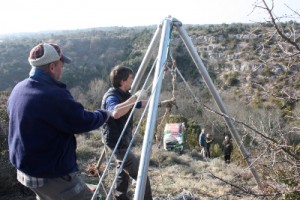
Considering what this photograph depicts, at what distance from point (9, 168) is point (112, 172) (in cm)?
152

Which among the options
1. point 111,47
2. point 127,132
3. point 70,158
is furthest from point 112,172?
point 111,47

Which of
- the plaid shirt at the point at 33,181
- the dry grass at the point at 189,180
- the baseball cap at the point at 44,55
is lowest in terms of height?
the dry grass at the point at 189,180

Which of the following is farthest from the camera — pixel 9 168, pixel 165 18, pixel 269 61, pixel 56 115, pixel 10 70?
pixel 10 70

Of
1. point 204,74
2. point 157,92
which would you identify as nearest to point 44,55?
point 157,92

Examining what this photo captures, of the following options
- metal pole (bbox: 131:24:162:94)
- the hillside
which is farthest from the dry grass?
metal pole (bbox: 131:24:162:94)

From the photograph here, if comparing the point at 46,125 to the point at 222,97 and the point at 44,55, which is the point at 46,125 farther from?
the point at 222,97

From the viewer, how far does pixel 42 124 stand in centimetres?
241

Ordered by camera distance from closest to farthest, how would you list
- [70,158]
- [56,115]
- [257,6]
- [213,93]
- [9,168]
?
[56,115]
[70,158]
[257,6]
[213,93]
[9,168]

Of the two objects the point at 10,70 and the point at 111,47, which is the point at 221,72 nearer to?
the point at 10,70

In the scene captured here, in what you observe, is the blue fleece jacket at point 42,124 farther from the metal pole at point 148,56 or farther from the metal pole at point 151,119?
the metal pole at point 148,56

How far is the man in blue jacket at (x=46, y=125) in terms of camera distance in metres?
2.40

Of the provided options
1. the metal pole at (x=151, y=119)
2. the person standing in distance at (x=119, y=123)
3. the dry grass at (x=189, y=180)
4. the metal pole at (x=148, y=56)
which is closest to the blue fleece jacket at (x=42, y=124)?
the metal pole at (x=151, y=119)

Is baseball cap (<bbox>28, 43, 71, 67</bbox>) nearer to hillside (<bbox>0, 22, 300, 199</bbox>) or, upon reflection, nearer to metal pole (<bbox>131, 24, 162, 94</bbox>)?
hillside (<bbox>0, 22, 300, 199</bbox>)

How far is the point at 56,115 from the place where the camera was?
2.40 m
